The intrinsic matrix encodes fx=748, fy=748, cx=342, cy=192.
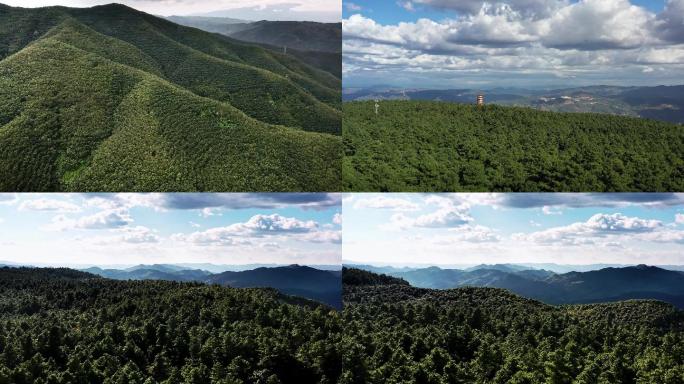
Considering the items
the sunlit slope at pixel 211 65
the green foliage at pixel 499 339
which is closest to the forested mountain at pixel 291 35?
the sunlit slope at pixel 211 65

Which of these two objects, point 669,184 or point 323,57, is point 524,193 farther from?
point 323,57

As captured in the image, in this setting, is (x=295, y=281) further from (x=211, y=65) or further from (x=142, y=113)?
(x=211, y=65)

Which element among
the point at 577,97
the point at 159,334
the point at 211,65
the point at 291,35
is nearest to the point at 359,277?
the point at 159,334

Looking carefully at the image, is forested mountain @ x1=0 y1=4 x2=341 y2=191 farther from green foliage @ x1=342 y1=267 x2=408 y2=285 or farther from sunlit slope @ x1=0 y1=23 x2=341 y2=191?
green foliage @ x1=342 y1=267 x2=408 y2=285

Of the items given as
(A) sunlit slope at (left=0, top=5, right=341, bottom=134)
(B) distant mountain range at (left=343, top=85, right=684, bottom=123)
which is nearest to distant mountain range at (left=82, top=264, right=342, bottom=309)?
(B) distant mountain range at (left=343, top=85, right=684, bottom=123)

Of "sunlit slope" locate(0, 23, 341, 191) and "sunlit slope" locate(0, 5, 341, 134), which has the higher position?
"sunlit slope" locate(0, 5, 341, 134)
